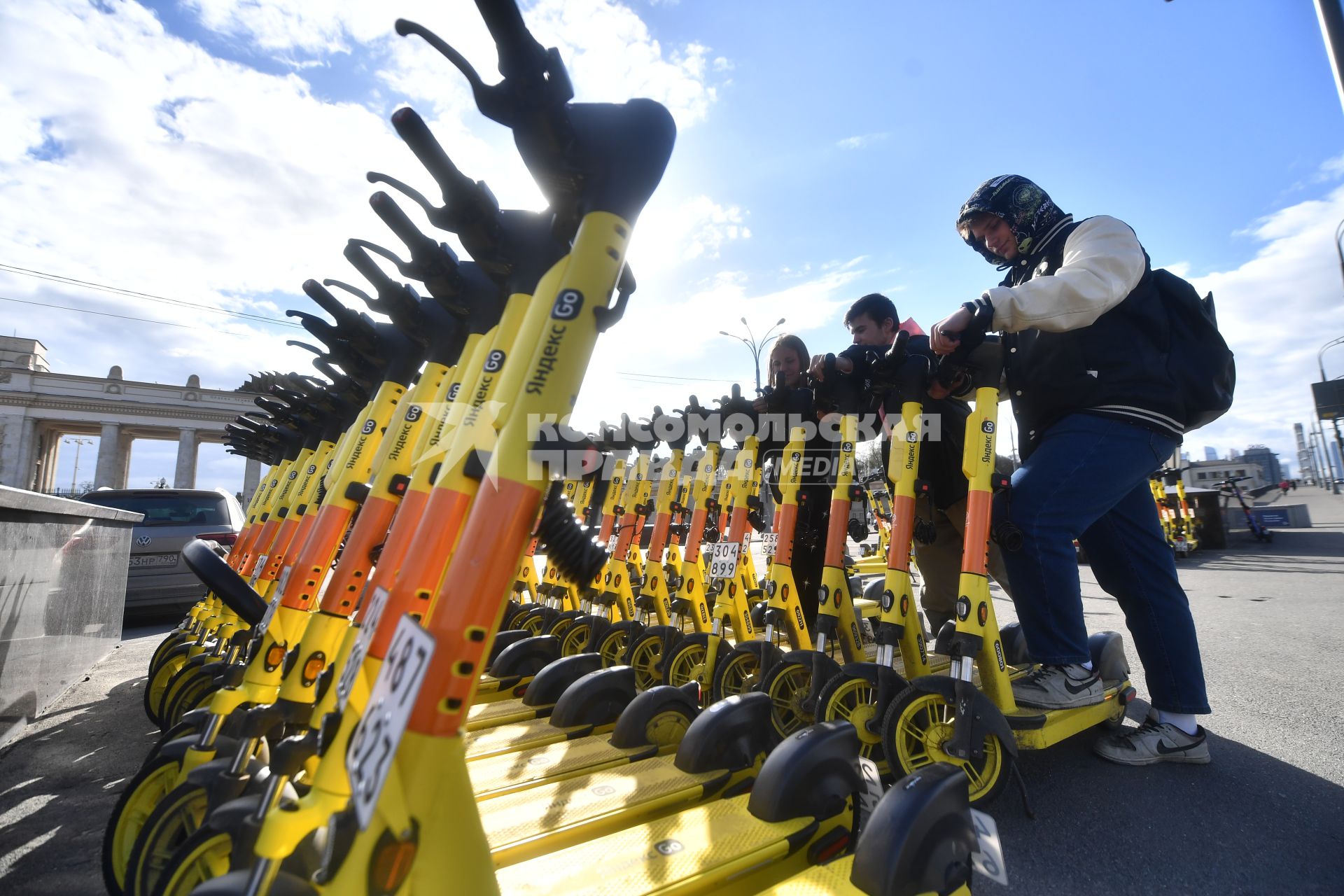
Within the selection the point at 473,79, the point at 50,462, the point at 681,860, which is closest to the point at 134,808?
the point at 681,860

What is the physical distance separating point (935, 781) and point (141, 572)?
28.2ft

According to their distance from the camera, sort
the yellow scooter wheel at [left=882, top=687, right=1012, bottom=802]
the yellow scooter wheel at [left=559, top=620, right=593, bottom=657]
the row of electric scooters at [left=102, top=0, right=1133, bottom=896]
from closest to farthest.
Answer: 1. the row of electric scooters at [left=102, top=0, right=1133, bottom=896]
2. the yellow scooter wheel at [left=882, top=687, right=1012, bottom=802]
3. the yellow scooter wheel at [left=559, top=620, right=593, bottom=657]

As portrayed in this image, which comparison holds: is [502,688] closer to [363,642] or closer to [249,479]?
[363,642]

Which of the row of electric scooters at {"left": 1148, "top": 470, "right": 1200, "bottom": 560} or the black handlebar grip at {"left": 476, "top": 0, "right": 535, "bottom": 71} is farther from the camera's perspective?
the row of electric scooters at {"left": 1148, "top": 470, "right": 1200, "bottom": 560}

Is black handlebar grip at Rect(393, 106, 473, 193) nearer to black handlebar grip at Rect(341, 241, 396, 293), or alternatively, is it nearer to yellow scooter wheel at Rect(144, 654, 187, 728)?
black handlebar grip at Rect(341, 241, 396, 293)

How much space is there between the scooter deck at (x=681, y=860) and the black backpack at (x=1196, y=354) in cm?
236

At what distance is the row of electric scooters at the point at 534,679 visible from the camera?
1110 mm

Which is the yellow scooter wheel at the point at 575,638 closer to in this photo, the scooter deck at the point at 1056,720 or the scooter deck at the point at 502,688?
the scooter deck at the point at 502,688

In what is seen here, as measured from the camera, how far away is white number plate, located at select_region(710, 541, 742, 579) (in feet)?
12.0

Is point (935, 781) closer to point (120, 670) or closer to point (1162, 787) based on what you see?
point (1162, 787)

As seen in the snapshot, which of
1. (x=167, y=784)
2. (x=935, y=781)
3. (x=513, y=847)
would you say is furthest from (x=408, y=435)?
(x=935, y=781)

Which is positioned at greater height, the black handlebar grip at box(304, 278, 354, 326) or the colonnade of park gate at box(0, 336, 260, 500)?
the colonnade of park gate at box(0, 336, 260, 500)

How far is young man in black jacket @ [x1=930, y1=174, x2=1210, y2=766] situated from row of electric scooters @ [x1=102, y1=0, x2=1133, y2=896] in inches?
6.5

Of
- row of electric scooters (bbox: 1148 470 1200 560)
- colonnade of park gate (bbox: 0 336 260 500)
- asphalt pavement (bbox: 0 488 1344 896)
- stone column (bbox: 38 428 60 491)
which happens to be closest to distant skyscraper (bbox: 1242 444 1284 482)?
row of electric scooters (bbox: 1148 470 1200 560)
